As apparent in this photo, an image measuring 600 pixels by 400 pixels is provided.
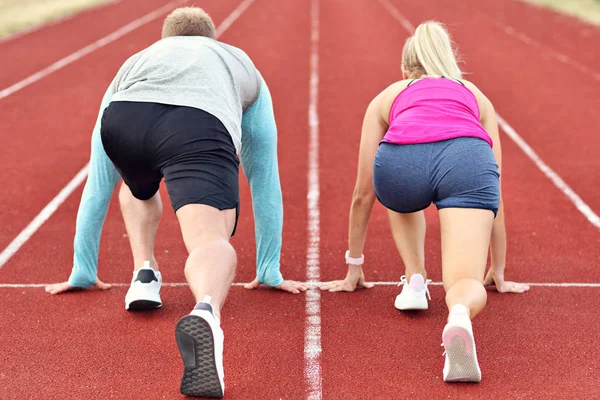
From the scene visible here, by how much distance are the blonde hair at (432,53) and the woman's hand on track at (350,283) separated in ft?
4.34

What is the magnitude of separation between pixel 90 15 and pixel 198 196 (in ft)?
76.3

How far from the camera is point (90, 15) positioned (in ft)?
84.8

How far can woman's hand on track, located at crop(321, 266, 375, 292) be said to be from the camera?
5340mm

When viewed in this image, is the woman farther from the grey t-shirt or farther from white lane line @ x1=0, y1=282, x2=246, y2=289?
white lane line @ x1=0, y1=282, x2=246, y2=289

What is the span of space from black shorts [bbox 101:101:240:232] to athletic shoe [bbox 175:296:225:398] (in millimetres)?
530

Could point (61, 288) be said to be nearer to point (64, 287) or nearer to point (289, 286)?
point (64, 287)

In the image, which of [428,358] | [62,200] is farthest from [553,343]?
[62,200]

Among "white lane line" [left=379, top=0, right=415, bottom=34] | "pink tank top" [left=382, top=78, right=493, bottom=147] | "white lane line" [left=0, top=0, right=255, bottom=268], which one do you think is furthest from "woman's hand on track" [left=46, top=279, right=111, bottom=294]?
"white lane line" [left=379, top=0, right=415, bottom=34]

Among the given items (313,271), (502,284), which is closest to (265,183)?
(313,271)

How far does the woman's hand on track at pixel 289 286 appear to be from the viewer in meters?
5.45

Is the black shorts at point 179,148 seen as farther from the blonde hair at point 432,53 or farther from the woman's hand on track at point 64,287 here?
the woman's hand on track at point 64,287

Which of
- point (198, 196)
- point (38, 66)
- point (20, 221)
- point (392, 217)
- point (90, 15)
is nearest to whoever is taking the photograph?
point (198, 196)

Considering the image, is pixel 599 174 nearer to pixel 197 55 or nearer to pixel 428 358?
pixel 428 358

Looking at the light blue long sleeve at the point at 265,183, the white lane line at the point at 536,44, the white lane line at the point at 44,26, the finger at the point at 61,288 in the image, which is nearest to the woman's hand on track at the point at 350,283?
the light blue long sleeve at the point at 265,183
